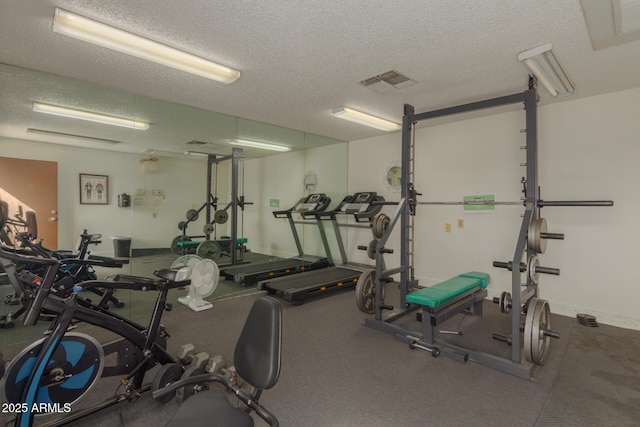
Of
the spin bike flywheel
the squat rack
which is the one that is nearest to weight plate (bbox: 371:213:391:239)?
the squat rack

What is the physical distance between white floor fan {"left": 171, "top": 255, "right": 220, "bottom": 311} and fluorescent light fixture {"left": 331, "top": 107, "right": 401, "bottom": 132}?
8.48ft

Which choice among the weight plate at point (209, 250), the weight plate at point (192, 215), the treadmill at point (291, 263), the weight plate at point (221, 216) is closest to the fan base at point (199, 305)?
the treadmill at point (291, 263)

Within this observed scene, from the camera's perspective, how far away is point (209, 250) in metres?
5.29

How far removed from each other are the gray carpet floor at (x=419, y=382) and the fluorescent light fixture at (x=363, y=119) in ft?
8.94

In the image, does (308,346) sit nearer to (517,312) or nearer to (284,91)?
(517,312)

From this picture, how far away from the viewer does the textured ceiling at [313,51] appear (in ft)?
6.77

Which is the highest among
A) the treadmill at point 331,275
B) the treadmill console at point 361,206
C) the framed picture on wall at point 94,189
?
the framed picture on wall at point 94,189

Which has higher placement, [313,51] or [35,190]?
[313,51]

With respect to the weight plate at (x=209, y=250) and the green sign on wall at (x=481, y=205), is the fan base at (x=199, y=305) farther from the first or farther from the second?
the green sign on wall at (x=481, y=205)

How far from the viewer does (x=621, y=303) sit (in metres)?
3.46

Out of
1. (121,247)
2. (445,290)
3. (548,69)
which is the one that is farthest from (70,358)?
(121,247)

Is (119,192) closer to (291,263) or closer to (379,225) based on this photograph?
(291,263)

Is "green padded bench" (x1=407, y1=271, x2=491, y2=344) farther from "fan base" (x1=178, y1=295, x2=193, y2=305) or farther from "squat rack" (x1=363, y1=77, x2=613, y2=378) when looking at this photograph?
"fan base" (x1=178, y1=295, x2=193, y2=305)

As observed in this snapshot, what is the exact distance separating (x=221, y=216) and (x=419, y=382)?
411 centimetres
